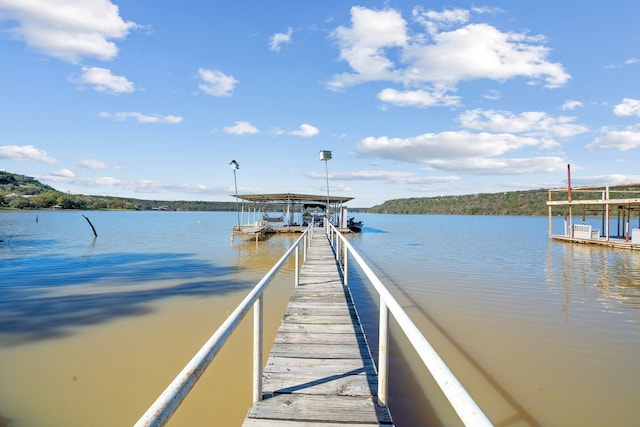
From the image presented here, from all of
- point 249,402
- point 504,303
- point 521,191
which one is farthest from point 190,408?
point 521,191

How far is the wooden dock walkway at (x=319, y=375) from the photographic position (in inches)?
109

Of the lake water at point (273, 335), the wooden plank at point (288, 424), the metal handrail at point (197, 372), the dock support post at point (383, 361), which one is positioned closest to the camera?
the metal handrail at point (197, 372)

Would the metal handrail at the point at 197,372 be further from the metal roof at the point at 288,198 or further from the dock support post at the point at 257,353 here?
the metal roof at the point at 288,198

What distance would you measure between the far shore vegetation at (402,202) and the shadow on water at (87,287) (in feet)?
308

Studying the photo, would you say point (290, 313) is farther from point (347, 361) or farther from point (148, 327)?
point (148, 327)

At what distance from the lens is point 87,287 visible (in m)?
10.5

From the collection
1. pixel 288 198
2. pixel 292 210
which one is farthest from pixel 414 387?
pixel 292 210

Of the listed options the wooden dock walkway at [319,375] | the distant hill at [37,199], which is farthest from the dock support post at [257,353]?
the distant hill at [37,199]

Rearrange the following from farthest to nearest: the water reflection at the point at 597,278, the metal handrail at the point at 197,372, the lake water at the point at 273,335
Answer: the water reflection at the point at 597,278, the lake water at the point at 273,335, the metal handrail at the point at 197,372

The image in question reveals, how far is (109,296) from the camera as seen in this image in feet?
30.9

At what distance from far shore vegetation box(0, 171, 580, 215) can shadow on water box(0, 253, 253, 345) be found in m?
94.0

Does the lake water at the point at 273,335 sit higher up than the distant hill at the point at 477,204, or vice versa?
the distant hill at the point at 477,204

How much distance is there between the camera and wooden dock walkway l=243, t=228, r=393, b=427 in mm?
2760

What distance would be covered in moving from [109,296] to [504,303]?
33.5 ft
